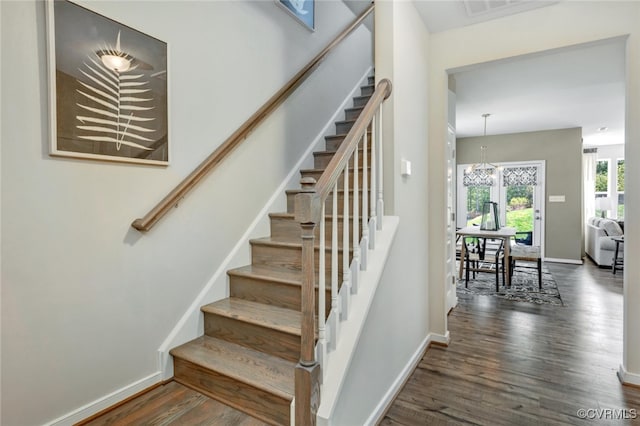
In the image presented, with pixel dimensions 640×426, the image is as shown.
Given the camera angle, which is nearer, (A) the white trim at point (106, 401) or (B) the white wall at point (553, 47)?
(A) the white trim at point (106, 401)

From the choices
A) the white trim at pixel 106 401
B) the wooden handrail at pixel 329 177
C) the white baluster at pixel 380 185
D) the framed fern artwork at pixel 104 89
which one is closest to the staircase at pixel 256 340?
the white trim at pixel 106 401

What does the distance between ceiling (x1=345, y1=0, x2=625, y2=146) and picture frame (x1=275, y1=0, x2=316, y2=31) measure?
0.90 m

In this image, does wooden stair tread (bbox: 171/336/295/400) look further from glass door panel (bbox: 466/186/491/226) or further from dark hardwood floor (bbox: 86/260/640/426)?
glass door panel (bbox: 466/186/491/226)

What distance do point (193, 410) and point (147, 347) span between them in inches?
17.4

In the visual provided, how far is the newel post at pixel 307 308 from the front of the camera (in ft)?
4.28

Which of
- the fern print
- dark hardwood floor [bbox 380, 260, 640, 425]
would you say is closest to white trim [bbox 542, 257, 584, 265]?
dark hardwood floor [bbox 380, 260, 640, 425]

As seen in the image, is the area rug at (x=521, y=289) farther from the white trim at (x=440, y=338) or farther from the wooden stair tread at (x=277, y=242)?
the wooden stair tread at (x=277, y=242)

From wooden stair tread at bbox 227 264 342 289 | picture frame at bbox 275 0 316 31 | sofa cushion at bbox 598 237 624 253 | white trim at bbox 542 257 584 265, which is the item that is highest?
picture frame at bbox 275 0 316 31

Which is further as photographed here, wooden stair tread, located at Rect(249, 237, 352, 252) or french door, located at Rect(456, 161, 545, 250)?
french door, located at Rect(456, 161, 545, 250)

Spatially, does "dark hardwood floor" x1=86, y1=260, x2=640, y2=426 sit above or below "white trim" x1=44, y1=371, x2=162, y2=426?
below

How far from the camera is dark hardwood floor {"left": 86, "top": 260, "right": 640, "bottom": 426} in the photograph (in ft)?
5.64

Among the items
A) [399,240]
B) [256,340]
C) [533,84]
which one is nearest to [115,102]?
[256,340]

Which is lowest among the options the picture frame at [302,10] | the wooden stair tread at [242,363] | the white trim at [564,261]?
the white trim at [564,261]

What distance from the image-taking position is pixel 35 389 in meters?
1.43
